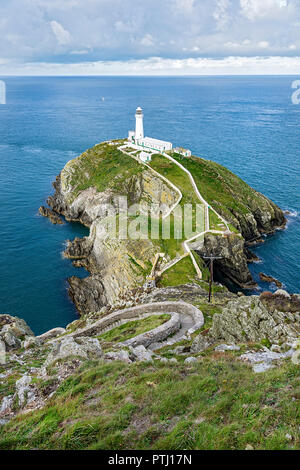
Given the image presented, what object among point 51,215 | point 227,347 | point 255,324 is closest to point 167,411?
point 227,347

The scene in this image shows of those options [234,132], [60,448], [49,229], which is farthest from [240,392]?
[234,132]

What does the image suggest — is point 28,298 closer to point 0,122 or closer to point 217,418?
point 217,418

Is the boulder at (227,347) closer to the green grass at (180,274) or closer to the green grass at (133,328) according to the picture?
the green grass at (133,328)

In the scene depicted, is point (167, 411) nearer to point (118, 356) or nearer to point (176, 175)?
point (118, 356)

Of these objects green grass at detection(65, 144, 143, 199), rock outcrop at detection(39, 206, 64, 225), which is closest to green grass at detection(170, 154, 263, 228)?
green grass at detection(65, 144, 143, 199)

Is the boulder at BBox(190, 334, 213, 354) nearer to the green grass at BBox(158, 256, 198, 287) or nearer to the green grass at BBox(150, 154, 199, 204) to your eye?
the green grass at BBox(158, 256, 198, 287)

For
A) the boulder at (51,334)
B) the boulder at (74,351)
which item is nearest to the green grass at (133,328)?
the boulder at (74,351)
